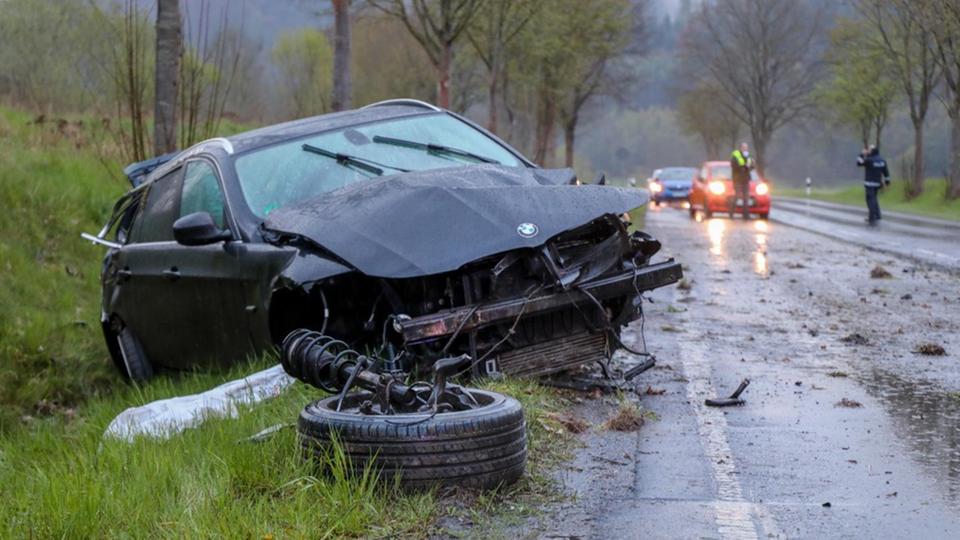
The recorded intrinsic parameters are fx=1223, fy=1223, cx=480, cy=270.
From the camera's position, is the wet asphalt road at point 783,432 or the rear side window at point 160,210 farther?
the rear side window at point 160,210

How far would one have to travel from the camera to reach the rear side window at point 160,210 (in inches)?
318

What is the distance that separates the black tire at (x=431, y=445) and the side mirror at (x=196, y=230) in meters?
2.42

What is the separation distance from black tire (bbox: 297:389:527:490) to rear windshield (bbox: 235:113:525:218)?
105 inches

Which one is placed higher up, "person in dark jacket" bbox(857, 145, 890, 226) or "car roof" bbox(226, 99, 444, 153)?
"car roof" bbox(226, 99, 444, 153)

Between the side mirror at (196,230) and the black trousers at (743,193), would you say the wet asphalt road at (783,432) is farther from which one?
the black trousers at (743,193)

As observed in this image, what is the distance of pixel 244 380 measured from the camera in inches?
258

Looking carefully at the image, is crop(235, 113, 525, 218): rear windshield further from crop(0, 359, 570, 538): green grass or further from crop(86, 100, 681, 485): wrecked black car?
crop(0, 359, 570, 538): green grass

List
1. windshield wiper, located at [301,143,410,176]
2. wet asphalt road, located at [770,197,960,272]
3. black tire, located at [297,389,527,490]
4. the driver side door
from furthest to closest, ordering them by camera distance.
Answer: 1. wet asphalt road, located at [770,197,960,272]
2. windshield wiper, located at [301,143,410,176]
3. the driver side door
4. black tire, located at [297,389,527,490]

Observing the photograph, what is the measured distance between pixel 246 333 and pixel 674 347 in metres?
3.16

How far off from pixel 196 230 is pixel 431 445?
2759mm

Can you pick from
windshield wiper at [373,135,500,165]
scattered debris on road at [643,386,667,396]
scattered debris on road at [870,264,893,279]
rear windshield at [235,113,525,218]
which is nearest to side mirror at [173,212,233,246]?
rear windshield at [235,113,525,218]

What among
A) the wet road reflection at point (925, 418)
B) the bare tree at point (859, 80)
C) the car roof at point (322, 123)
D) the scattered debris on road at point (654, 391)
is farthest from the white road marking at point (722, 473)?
the bare tree at point (859, 80)

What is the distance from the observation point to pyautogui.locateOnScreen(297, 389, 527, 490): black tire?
448 cm

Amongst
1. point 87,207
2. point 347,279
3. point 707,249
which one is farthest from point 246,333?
point 707,249
